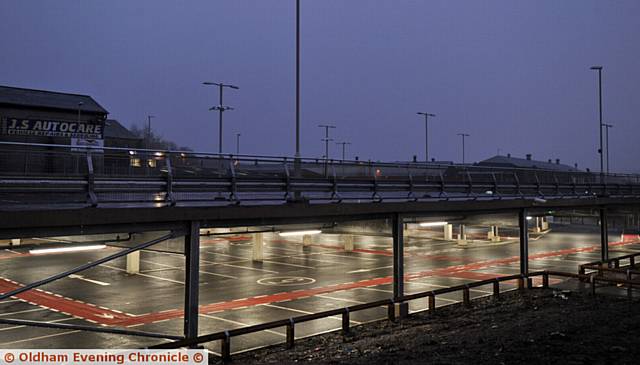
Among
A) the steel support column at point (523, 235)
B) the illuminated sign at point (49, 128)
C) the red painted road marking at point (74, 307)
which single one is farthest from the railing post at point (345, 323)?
the illuminated sign at point (49, 128)

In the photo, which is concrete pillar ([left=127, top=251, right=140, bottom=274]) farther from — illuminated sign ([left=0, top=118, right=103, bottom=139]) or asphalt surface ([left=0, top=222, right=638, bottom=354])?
illuminated sign ([left=0, top=118, right=103, bottom=139])

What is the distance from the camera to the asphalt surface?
743 inches

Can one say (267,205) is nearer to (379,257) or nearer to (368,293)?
(368,293)

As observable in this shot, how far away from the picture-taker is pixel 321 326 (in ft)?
61.2

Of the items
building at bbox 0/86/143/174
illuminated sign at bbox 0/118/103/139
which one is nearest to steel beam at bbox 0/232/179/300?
building at bbox 0/86/143/174

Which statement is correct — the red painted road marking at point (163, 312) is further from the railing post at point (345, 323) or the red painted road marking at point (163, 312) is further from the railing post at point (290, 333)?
the railing post at point (290, 333)

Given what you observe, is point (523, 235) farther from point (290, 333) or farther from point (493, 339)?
point (290, 333)

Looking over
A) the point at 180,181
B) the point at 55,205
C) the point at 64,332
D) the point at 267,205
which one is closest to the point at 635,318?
the point at 267,205

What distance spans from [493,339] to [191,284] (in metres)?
7.31

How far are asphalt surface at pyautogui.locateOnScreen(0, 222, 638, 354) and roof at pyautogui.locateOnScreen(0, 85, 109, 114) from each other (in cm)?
1221

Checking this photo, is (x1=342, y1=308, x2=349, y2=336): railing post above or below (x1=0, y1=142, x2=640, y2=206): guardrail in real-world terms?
below

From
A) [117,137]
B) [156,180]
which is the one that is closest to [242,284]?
[156,180]

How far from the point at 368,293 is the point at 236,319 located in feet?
26.1

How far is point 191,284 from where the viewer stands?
12516 mm
